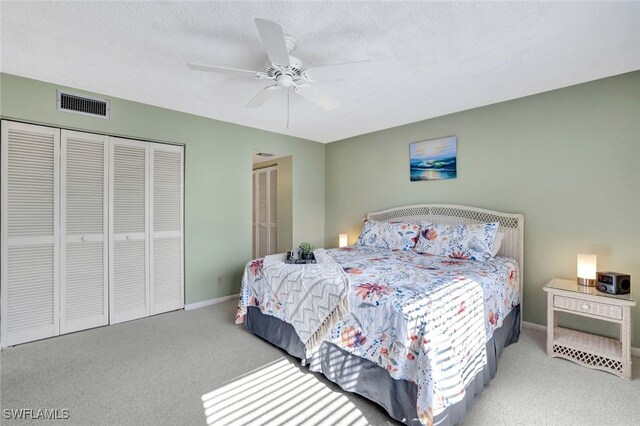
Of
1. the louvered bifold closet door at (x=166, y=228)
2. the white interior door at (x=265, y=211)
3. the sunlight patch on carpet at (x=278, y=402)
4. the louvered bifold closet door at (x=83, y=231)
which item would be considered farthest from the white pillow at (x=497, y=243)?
the louvered bifold closet door at (x=83, y=231)

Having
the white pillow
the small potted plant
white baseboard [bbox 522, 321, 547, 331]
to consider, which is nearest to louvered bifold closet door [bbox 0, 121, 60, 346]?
the small potted plant

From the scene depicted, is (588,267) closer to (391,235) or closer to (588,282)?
(588,282)

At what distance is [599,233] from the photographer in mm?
2771

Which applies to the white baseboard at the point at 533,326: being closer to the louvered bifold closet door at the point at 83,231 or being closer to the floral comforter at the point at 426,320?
the floral comforter at the point at 426,320

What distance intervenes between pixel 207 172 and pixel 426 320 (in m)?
3.37

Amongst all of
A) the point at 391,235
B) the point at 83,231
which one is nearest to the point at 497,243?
the point at 391,235

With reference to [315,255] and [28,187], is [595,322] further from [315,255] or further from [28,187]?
[28,187]

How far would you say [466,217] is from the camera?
3637mm

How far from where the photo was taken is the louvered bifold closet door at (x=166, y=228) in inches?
139

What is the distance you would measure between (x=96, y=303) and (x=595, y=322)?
5092mm

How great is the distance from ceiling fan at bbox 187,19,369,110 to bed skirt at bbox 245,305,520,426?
78.5 inches

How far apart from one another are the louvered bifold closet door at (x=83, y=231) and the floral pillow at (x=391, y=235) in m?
3.16

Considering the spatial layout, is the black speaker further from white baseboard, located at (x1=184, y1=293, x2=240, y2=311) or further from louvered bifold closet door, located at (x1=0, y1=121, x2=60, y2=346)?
louvered bifold closet door, located at (x1=0, y1=121, x2=60, y2=346)

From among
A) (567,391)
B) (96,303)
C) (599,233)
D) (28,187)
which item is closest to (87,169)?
(28,187)
